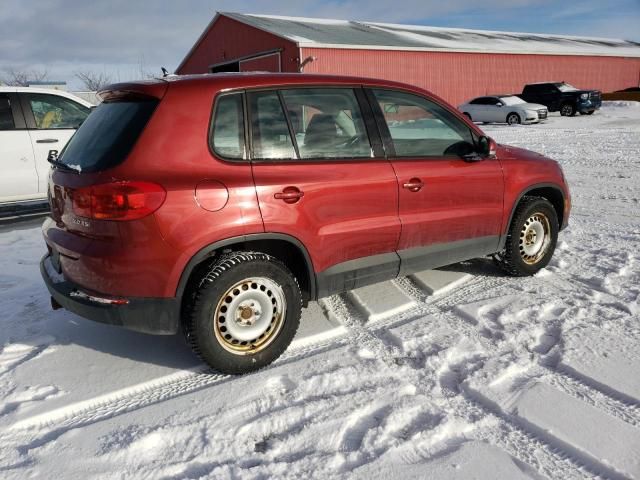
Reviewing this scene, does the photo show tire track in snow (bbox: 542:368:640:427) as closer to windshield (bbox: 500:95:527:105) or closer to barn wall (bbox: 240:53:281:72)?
windshield (bbox: 500:95:527:105)

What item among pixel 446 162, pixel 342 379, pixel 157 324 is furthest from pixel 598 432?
pixel 157 324

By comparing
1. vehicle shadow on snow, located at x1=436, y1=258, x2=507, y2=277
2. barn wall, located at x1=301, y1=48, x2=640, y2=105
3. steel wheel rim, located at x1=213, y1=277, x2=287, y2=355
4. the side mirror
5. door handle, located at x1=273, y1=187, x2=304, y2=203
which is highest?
barn wall, located at x1=301, y1=48, x2=640, y2=105

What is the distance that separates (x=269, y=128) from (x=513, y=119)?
70.5 ft

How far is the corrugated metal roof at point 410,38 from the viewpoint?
25.2 meters

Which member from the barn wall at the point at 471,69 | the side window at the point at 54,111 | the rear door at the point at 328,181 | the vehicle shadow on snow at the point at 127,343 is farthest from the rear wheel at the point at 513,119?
the vehicle shadow on snow at the point at 127,343

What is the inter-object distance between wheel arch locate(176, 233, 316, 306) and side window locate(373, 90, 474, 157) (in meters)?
1.03

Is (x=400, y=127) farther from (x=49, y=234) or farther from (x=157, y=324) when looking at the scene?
(x=49, y=234)

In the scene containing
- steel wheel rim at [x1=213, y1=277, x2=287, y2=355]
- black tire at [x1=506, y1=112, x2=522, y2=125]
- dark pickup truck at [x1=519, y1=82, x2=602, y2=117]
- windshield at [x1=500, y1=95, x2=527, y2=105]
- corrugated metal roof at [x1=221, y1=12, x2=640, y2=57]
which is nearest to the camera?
steel wheel rim at [x1=213, y1=277, x2=287, y2=355]

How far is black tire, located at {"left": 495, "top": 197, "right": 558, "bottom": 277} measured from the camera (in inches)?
177

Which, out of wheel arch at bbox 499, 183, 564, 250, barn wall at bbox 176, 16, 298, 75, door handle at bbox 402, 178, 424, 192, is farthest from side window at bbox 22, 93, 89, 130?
barn wall at bbox 176, 16, 298, 75

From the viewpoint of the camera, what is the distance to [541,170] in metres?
4.56

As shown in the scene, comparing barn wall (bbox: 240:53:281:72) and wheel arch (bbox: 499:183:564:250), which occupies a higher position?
barn wall (bbox: 240:53:281:72)

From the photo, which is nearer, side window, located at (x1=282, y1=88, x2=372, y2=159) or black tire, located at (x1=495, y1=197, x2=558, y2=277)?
side window, located at (x1=282, y1=88, x2=372, y2=159)

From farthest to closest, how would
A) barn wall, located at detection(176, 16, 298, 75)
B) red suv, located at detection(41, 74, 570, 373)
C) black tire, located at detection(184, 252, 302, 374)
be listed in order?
barn wall, located at detection(176, 16, 298, 75), black tire, located at detection(184, 252, 302, 374), red suv, located at detection(41, 74, 570, 373)
